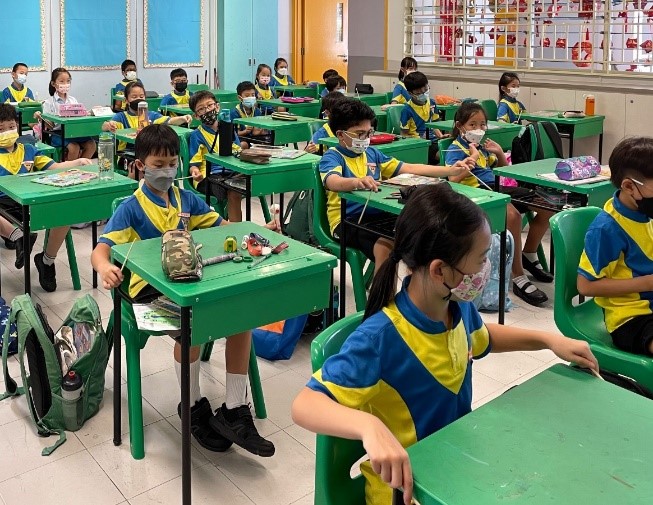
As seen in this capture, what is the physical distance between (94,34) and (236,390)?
28.5ft

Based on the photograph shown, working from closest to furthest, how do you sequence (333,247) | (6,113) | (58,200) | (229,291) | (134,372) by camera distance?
1. (229,291)
2. (134,372)
3. (58,200)
4. (333,247)
5. (6,113)

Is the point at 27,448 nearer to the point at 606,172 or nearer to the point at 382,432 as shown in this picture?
the point at 382,432

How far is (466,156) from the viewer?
13.3 feet

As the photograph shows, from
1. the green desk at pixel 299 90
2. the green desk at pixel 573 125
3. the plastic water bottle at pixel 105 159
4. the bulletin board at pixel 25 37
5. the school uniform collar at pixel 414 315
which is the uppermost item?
the bulletin board at pixel 25 37

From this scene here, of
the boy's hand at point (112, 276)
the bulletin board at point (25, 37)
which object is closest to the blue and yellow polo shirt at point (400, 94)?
the bulletin board at point (25, 37)

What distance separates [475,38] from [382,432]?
25.2 feet

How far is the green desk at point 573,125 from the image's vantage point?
644 cm

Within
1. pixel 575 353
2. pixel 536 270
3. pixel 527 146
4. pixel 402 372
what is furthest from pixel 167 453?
pixel 527 146

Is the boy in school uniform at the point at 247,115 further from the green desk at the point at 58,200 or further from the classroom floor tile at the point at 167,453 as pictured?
the classroom floor tile at the point at 167,453

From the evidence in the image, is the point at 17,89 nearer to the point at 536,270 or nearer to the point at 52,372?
the point at 536,270

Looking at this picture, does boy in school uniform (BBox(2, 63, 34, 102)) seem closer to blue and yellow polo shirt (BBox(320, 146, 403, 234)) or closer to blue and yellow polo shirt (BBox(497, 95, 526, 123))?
blue and yellow polo shirt (BBox(497, 95, 526, 123))

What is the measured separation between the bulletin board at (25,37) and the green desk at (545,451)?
9.32 m

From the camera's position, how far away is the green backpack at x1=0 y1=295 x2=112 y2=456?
266 cm

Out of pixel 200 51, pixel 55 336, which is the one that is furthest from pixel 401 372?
pixel 200 51
